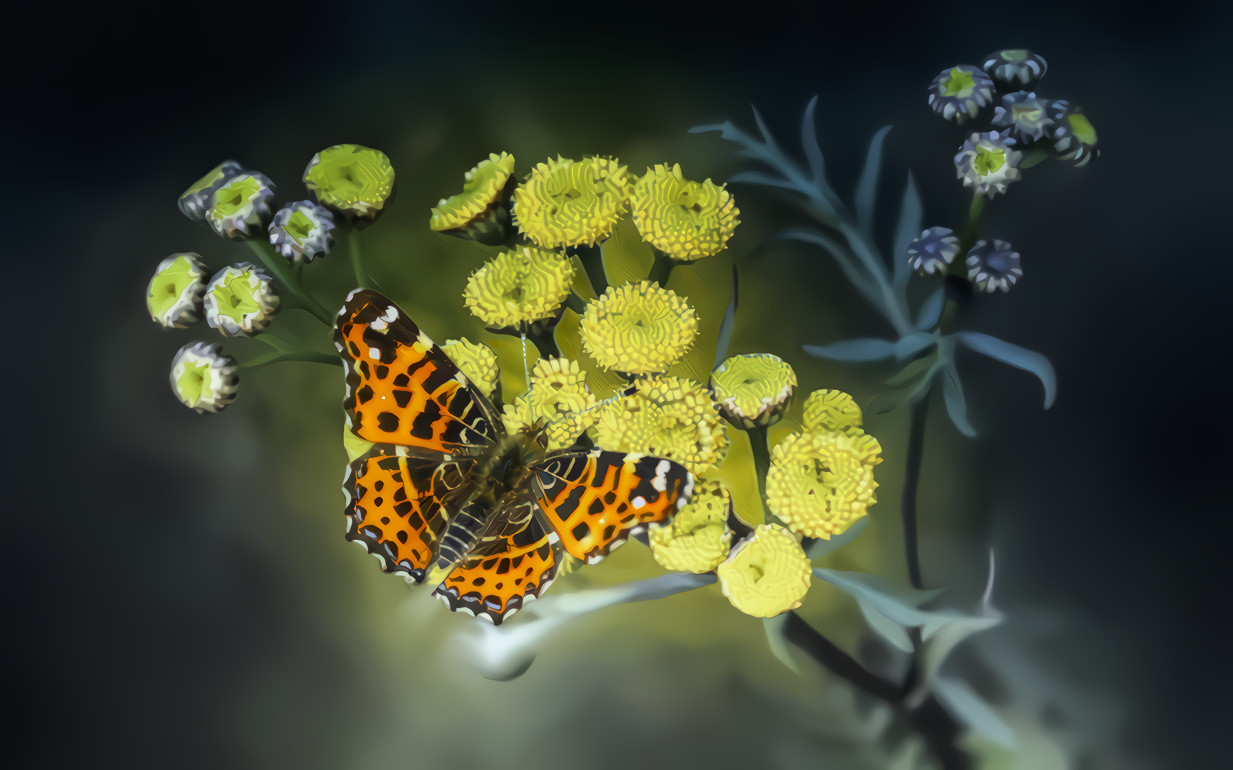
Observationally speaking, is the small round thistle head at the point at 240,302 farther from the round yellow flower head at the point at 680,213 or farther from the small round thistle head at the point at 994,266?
the small round thistle head at the point at 994,266

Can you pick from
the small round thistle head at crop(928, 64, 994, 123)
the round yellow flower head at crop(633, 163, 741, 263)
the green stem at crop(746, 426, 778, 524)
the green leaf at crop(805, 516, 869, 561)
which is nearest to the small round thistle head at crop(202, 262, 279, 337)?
the round yellow flower head at crop(633, 163, 741, 263)

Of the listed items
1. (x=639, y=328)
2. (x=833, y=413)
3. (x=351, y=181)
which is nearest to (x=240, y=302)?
(x=351, y=181)

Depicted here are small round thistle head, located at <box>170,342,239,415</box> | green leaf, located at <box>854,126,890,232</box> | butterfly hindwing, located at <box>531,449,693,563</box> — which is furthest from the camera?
green leaf, located at <box>854,126,890,232</box>

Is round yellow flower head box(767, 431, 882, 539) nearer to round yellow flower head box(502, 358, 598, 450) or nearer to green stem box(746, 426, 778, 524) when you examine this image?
green stem box(746, 426, 778, 524)

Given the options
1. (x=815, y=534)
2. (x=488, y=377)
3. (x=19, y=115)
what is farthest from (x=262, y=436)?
(x=815, y=534)

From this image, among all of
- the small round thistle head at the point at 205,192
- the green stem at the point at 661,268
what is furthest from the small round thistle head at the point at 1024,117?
the small round thistle head at the point at 205,192

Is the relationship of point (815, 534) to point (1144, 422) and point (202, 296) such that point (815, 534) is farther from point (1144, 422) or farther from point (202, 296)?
point (202, 296)

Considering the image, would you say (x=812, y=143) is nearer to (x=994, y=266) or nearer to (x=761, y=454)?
(x=994, y=266)
